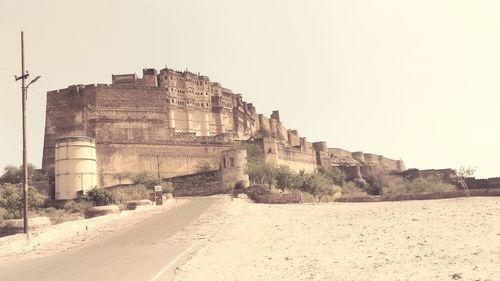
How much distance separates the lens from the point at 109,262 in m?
8.04

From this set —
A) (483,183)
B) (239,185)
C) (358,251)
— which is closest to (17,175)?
(239,185)

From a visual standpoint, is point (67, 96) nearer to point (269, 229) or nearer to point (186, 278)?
point (269, 229)

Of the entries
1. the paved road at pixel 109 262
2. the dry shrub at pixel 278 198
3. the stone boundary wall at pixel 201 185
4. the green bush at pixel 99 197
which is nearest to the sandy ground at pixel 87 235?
the paved road at pixel 109 262

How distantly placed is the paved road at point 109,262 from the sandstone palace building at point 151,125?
35501mm

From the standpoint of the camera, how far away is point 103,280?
21.5 ft

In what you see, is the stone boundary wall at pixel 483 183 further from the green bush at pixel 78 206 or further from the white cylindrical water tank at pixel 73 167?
the white cylindrical water tank at pixel 73 167

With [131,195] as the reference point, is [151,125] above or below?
above

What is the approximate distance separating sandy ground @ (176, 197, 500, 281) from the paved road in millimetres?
485

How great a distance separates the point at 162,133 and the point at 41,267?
41.8 metres

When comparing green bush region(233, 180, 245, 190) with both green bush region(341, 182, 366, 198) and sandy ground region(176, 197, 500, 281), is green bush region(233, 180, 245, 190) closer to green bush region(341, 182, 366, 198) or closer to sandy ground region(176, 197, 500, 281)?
green bush region(341, 182, 366, 198)

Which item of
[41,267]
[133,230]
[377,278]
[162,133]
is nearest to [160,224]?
[133,230]

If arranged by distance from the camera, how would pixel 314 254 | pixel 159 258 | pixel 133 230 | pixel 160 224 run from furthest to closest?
pixel 160 224 < pixel 133 230 < pixel 159 258 < pixel 314 254

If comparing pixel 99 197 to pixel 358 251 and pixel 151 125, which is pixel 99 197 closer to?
pixel 151 125

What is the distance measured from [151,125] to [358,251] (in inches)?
1732
